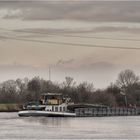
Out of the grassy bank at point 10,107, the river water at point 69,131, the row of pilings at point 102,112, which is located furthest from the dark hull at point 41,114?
the grassy bank at point 10,107

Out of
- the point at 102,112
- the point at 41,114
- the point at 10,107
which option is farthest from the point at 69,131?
the point at 10,107

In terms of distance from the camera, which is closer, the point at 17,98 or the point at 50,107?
the point at 50,107

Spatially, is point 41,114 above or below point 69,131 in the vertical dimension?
above

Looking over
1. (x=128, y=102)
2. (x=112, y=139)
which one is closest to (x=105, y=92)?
(x=128, y=102)

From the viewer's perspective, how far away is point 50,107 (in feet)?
374

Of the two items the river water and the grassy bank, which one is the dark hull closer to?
the river water

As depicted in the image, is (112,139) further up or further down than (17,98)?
further down

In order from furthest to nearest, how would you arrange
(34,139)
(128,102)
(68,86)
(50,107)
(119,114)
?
(68,86)
(128,102)
(119,114)
(50,107)
(34,139)

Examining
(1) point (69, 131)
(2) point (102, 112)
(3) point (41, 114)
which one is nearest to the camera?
(1) point (69, 131)

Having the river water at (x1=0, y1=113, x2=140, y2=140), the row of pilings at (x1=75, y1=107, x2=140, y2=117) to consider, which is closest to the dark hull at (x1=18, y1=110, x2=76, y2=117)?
the row of pilings at (x1=75, y1=107, x2=140, y2=117)

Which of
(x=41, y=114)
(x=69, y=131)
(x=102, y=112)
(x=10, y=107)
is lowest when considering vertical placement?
(x=69, y=131)

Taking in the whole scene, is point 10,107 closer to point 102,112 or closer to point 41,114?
point 102,112

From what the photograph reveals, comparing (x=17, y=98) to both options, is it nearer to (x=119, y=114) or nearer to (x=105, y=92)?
(x=105, y=92)

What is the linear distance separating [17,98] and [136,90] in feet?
110
